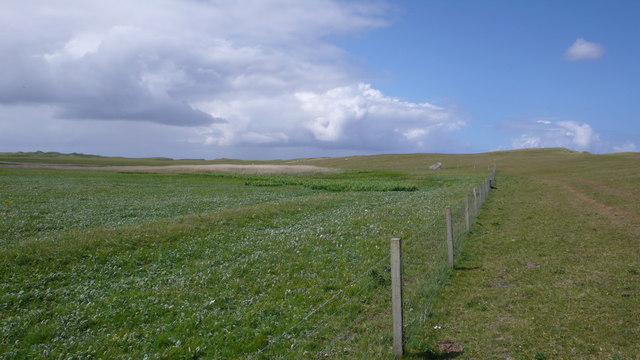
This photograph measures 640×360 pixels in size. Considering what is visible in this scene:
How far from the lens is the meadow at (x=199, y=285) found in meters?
9.66

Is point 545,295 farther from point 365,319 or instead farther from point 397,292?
point 397,292

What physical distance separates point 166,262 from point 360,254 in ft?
24.5

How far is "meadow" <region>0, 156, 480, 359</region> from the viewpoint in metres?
9.66

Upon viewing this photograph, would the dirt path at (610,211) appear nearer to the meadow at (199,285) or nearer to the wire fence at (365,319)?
the meadow at (199,285)

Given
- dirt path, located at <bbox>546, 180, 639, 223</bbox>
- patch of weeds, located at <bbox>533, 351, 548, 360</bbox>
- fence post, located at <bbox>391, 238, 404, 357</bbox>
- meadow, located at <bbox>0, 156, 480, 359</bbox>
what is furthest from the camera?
dirt path, located at <bbox>546, 180, 639, 223</bbox>

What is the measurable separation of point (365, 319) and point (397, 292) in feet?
9.75

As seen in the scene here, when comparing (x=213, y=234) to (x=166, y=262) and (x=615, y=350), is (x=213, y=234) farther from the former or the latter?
(x=615, y=350)

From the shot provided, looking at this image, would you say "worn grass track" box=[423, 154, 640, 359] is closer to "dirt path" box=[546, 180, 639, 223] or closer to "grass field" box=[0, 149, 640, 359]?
"grass field" box=[0, 149, 640, 359]

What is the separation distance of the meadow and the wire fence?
0.05 m

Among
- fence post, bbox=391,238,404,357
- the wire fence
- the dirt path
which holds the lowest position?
the wire fence

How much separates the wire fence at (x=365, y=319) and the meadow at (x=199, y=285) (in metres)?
0.05

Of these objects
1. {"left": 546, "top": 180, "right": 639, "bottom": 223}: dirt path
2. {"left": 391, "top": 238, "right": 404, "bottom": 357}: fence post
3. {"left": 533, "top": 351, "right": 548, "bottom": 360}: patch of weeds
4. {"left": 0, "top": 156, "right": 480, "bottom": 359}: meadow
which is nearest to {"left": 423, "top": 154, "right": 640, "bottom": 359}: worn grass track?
{"left": 533, "top": 351, "right": 548, "bottom": 360}: patch of weeds

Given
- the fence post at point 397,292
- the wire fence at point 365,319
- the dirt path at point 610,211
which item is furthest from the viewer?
the dirt path at point 610,211

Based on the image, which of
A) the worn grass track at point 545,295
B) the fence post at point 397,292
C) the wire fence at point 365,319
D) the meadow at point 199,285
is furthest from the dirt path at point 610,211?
the fence post at point 397,292
